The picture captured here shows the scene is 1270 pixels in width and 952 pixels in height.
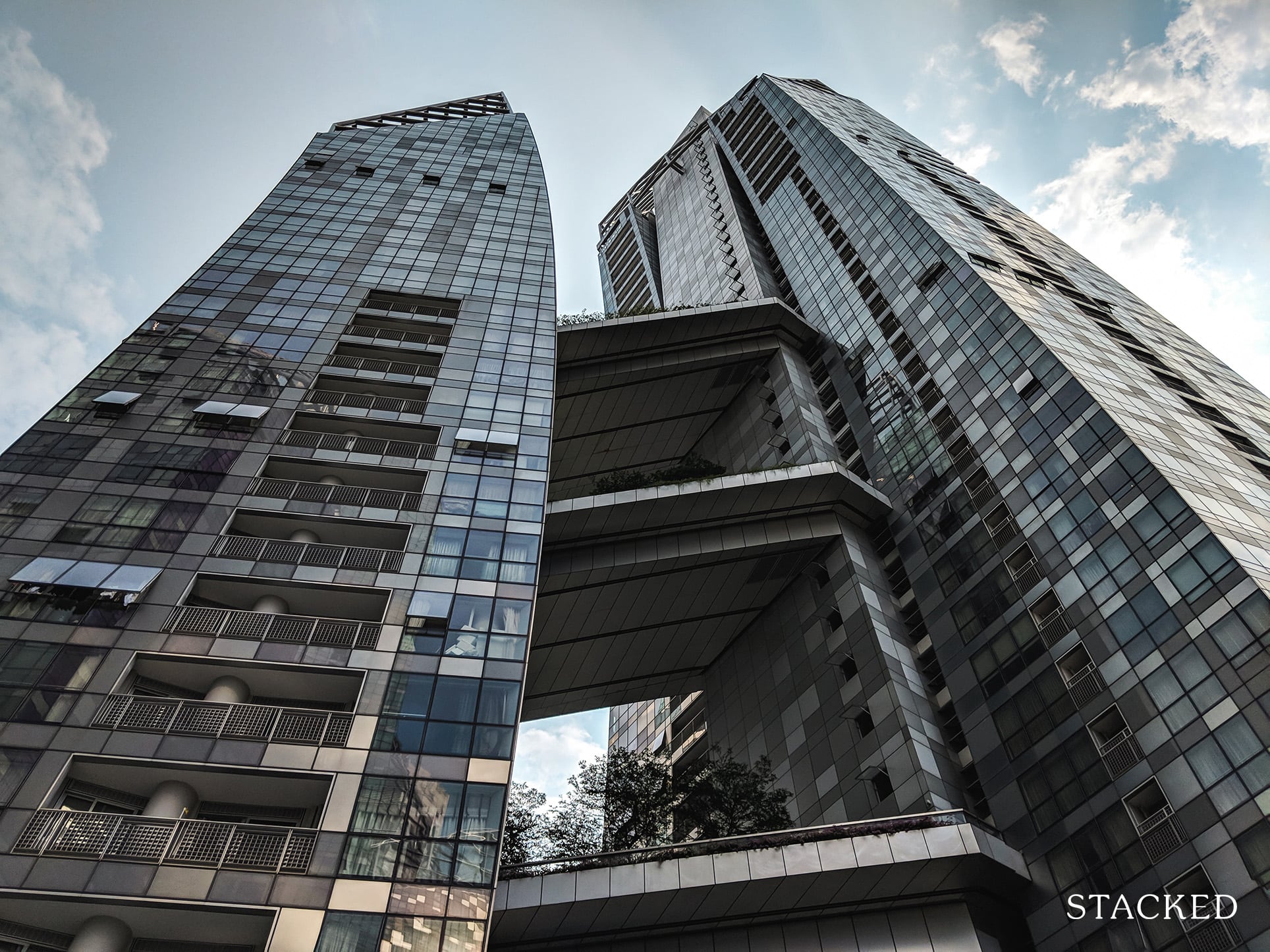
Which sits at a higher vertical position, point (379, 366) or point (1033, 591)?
point (379, 366)

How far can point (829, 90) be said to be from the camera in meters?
100

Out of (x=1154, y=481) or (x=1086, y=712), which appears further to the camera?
(x=1154, y=481)

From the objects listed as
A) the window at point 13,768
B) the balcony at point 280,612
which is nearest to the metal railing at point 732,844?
the balcony at point 280,612

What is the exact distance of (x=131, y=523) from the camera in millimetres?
26281

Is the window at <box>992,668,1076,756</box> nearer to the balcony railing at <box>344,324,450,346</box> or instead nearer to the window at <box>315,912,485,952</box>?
the window at <box>315,912,485,952</box>

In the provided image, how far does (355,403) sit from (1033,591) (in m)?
25.7

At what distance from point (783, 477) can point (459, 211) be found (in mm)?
28339

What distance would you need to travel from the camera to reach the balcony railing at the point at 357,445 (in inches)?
1236

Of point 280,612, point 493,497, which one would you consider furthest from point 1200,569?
point 280,612

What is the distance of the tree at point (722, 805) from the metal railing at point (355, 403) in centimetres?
1722

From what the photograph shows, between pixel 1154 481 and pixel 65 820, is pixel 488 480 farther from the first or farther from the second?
pixel 1154 481

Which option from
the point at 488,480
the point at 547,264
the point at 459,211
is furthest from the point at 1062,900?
the point at 459,211

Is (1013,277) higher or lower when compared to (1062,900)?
higher

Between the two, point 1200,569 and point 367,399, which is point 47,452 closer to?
point 367,399
